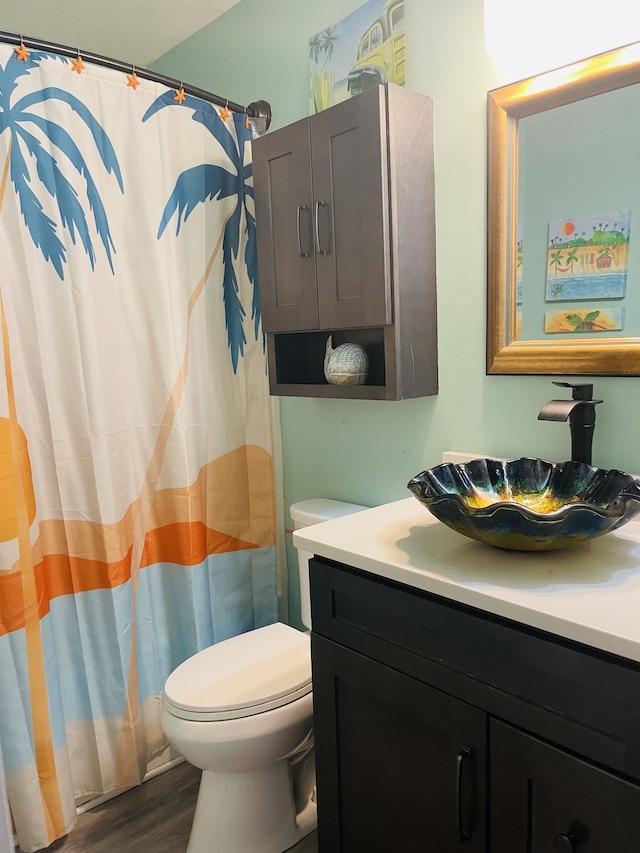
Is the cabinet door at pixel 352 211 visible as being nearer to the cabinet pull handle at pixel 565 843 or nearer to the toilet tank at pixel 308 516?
the toilet tank at pixel 308 516

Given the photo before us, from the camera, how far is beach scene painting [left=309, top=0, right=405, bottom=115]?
1.65 meters

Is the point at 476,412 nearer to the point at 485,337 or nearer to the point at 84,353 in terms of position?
the point at 485,337

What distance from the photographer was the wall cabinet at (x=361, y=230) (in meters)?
1.53

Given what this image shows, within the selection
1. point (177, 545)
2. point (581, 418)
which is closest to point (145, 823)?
point (177, 545)

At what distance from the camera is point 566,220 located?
4.57 feet

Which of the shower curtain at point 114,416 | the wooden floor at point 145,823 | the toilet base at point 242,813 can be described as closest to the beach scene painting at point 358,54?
the shower curtain at point 114,416

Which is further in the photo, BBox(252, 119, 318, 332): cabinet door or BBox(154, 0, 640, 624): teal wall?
BBox(252, 119, 318, 332): cabinet door

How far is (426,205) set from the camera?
1.62 metres

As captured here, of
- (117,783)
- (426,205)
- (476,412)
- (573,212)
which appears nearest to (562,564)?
(476,412)

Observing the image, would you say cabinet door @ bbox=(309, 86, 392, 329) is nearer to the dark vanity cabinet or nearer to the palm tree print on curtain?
the palm tree print on curtain

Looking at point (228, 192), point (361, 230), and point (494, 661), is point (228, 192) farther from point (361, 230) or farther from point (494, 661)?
point (494, 661)

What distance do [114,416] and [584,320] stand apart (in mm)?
1254

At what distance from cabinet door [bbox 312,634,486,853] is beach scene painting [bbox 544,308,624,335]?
832mm

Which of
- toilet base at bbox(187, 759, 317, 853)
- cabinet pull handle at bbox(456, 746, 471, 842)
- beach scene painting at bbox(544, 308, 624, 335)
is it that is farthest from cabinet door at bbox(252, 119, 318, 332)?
toilet base at bbox(187, 759, 317, 853)
